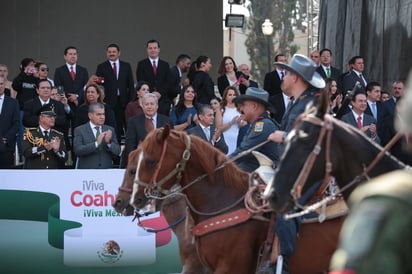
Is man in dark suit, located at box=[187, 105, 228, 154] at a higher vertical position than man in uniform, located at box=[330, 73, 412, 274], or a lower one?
lower

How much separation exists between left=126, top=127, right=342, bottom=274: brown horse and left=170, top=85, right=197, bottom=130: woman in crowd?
4928 mm

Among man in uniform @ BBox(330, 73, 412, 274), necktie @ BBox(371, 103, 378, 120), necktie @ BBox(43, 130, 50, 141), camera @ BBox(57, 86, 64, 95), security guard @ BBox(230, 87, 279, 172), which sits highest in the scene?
man in uniform @ BBox(330, 73, 412, 274)

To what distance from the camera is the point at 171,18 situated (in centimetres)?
1953

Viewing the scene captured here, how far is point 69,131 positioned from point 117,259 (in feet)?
12.9

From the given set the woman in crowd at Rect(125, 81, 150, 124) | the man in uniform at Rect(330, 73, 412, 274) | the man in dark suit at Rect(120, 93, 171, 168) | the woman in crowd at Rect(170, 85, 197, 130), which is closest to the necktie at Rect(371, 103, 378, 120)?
the woman in crowd at Rect(170, 85, 197, 130)

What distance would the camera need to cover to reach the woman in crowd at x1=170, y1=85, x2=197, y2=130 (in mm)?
11805

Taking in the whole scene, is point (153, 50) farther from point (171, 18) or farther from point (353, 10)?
point (171, 18)

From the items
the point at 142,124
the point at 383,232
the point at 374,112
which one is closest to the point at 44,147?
the point at 142,124

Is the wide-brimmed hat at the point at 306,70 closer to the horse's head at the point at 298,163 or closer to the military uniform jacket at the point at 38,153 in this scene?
the horse's head at the point at 298,163

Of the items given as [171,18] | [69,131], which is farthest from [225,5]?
[69,131]

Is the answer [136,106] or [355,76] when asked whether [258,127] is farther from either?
[355,76]

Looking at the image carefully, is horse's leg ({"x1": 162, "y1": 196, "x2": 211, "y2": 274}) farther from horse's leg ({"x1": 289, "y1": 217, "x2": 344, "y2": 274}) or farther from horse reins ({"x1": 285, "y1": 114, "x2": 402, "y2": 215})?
horse reins ({"x1": 285, "y1": 114, "x2": 402, "y2": 215})

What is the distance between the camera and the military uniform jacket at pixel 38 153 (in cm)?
1000

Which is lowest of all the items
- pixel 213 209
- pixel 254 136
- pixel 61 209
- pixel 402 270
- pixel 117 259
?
pixel 117 259
